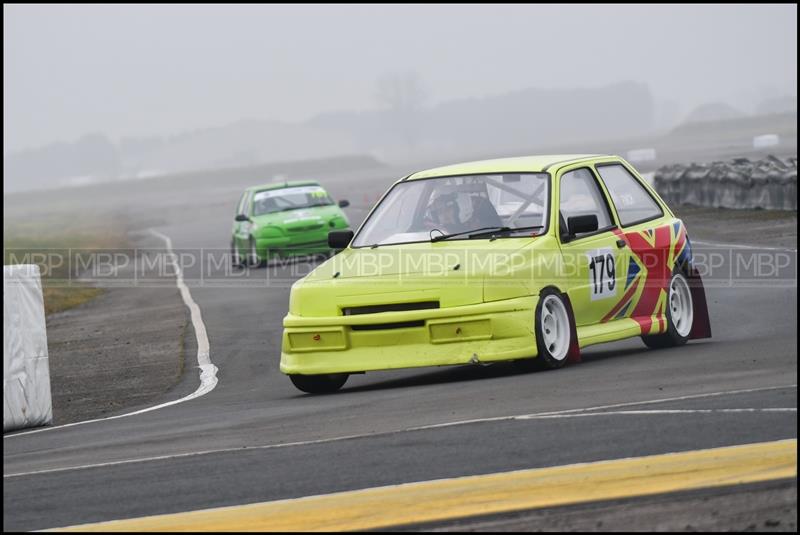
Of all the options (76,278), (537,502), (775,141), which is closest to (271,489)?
(537,502)

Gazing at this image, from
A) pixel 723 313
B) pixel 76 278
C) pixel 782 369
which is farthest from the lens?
pixel 76 278

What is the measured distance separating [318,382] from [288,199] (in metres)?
17.7

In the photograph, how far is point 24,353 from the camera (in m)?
10.2

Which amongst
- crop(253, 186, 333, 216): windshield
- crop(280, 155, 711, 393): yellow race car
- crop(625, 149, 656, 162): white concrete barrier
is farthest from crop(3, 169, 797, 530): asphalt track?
crop(625, 149, 656, 162): white concrete barrier

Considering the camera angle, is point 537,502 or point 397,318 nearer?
point 537,502

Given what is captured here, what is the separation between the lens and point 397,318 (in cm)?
969

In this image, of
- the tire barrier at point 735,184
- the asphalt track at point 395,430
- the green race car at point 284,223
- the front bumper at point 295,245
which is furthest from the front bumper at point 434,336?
the tire barrier at point 735,184

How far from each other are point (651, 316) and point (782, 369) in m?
2.57

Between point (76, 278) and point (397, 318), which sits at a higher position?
point (397, 318)

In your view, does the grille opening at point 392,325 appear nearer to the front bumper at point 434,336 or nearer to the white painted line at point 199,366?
the front bumper at point 434,336

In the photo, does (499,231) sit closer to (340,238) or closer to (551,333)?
(551,333)

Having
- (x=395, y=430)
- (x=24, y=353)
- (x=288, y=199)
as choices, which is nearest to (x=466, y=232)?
(x=24, y=353)

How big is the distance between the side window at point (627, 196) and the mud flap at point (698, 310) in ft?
1.95

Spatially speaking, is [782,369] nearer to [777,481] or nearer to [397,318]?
[397,318]
